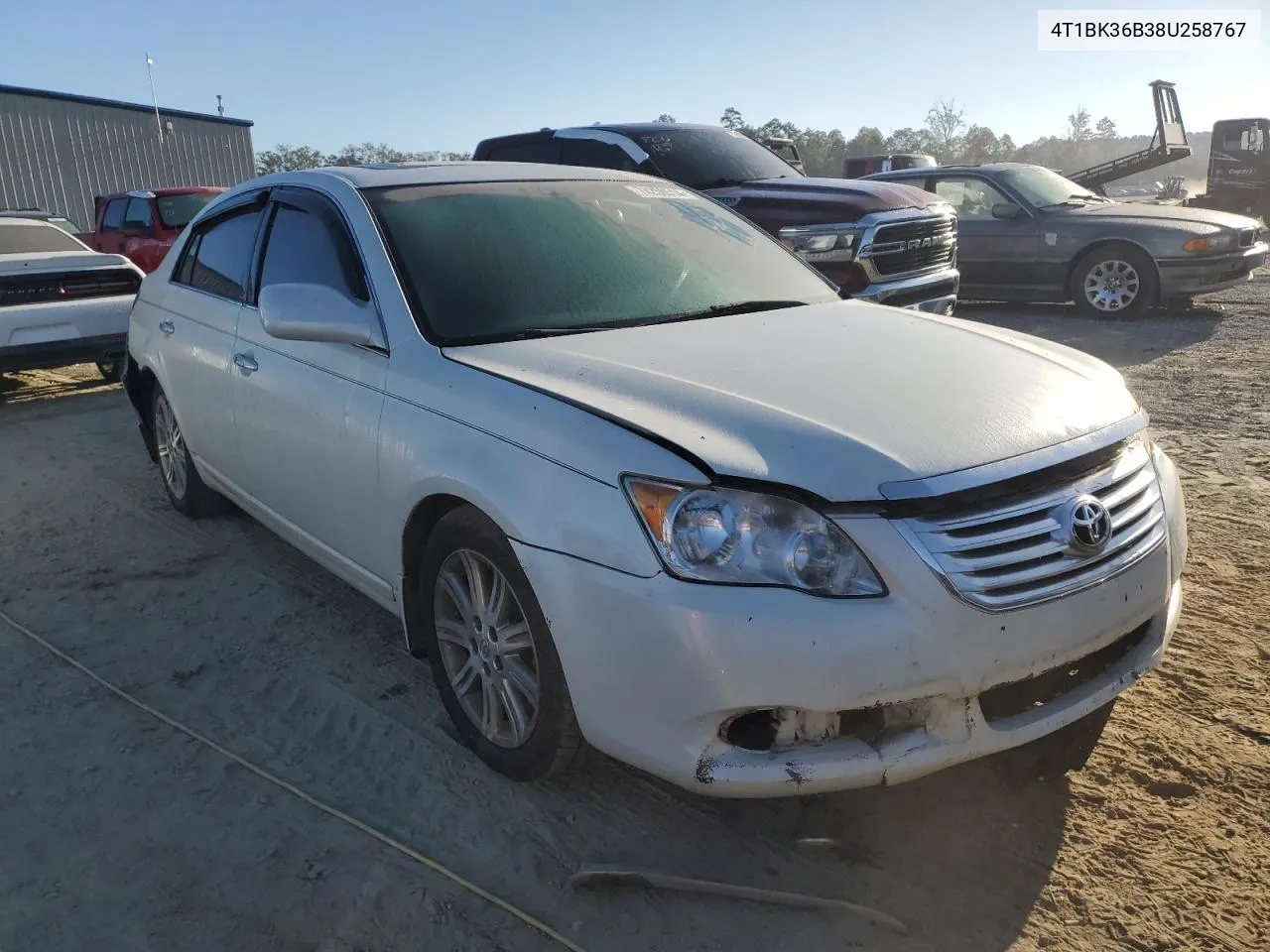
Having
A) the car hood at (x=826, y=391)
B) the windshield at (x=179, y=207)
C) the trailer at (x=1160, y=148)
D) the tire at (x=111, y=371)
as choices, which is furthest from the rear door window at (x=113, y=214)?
the trailer at (x=1160, y=148)

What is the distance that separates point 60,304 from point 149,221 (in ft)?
18.0

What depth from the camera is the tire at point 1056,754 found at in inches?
102

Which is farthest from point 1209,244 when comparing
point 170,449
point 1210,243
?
point 170,449

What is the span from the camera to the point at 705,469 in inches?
85.7

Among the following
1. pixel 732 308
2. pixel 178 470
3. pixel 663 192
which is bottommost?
pixel 178 470

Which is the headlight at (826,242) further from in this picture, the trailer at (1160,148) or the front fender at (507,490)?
the trailer at (1160,148)

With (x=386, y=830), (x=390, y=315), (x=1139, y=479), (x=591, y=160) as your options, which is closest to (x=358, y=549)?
(x=390, y=315)

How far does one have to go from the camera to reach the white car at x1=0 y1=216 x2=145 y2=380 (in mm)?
7758

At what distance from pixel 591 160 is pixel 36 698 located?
631cm

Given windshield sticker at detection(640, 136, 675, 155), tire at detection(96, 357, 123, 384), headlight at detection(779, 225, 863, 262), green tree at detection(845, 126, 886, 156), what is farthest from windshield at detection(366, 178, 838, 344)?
green tree at detection(845, 126, 886, 156)

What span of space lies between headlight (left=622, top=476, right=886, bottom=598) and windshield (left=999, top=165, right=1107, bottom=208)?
10040mm

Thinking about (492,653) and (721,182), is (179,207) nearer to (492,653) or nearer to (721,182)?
(721,182)

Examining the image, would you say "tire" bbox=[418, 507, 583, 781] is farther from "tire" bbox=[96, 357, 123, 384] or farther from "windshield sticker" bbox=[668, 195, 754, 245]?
"tire" bbox=[96, 357, 123, 384]

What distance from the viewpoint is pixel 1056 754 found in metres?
2.63
